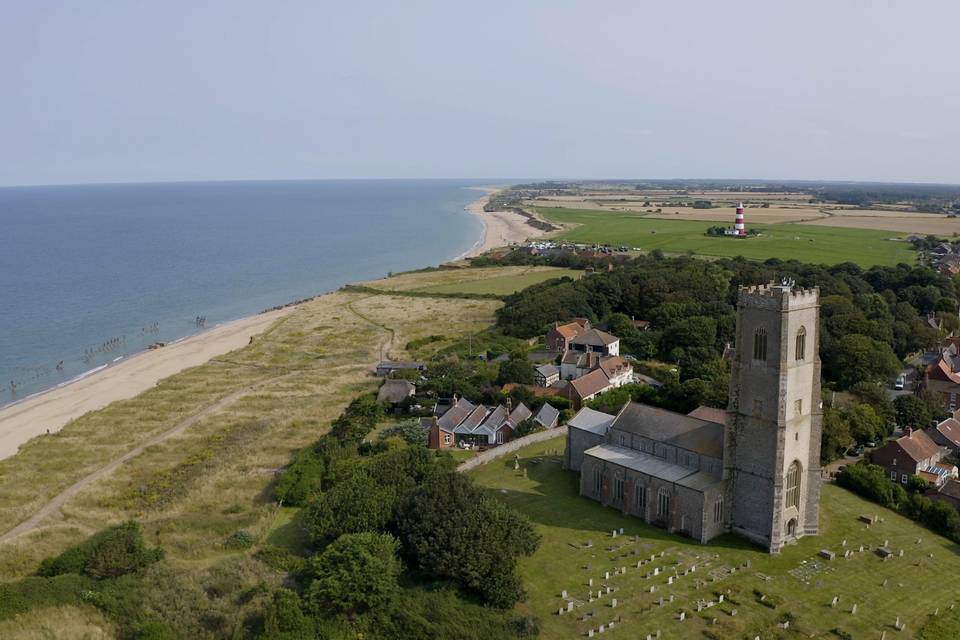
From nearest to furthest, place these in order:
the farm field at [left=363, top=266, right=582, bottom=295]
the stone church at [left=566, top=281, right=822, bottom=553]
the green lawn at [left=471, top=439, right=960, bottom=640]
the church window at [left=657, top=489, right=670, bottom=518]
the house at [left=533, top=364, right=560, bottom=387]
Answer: the green lawn at [left=471, top=439, right=960, bottom=640] → the stone church at [left=566, top=281, right=822, bottom=553] → the church window at [left=657, top=489, right=670, bottom=518] → the house at [left=533, top=364, right=560, bottom=387] → the farm field at [left=363, top=266, right=582, bottom=295]

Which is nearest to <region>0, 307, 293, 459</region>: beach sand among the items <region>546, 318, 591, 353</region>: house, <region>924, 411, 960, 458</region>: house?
<region>546, 318, 591, 353</region>: house

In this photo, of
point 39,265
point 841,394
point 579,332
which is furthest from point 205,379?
point 39,265

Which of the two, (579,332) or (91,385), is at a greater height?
(579,332)

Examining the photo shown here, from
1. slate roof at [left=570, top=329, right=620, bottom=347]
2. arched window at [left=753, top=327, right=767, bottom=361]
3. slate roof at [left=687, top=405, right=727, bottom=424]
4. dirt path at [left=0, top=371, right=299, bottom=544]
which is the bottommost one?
dirt path at [left=0, top=371, right=299, bottom=544]

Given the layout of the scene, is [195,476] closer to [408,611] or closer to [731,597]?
[408,611]

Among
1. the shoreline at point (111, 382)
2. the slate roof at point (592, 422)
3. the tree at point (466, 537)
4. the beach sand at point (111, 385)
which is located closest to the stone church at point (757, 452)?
the slate roof at point (592, 422)

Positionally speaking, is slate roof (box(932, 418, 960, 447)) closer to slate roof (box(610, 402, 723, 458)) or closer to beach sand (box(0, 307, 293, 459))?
slate roof (box(610, 402, 723, 458))

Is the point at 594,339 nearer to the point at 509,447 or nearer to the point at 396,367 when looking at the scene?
the point at 396,367
